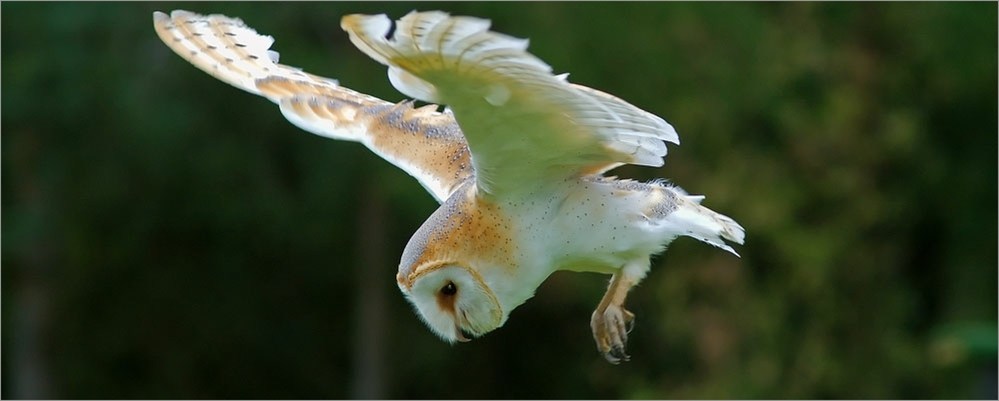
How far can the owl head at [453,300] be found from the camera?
8.76 ft

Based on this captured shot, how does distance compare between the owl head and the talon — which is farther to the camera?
the talon

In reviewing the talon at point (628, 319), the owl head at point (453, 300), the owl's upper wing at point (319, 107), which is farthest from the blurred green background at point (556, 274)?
the owl head at point (453, 300)

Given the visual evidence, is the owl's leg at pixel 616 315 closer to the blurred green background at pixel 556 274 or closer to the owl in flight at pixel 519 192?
the owl in flight at pixel 519 192

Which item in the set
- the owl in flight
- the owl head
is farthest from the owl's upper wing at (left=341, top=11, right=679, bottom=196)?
the owl head

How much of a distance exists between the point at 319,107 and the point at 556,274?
5282mm

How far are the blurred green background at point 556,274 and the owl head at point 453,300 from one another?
14.7 ft

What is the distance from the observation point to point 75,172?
869 cm

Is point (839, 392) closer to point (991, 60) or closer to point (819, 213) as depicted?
point (819, 213)

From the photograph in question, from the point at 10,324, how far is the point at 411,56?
814 centimetres

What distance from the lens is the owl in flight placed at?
2295 mm

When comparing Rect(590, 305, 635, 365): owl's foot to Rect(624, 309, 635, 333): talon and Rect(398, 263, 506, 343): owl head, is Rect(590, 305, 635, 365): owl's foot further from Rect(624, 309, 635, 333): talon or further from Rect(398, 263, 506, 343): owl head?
Rect(398, 263, 506, 343): owl head

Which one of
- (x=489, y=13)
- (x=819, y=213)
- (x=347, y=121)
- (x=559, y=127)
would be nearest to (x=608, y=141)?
(x=559, y=127)

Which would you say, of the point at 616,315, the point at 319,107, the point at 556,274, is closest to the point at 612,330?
the point at 616,315

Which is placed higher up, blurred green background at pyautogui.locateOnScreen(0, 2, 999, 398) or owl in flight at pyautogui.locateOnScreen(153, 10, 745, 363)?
owl in flight at pyautogui.locateOnScreen(153, 10, 745, 363)
